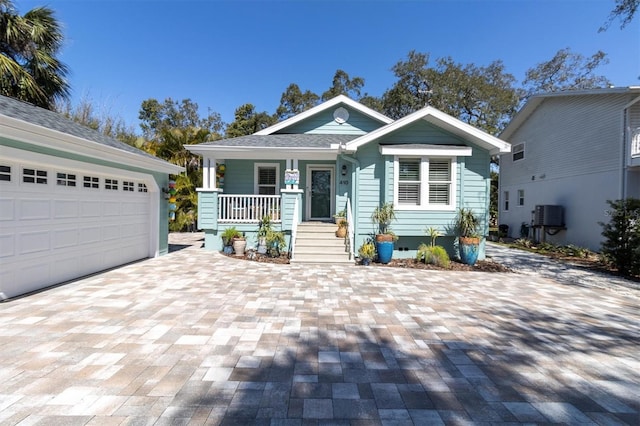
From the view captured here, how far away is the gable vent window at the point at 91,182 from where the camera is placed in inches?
249

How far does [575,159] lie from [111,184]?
1679 centimetres

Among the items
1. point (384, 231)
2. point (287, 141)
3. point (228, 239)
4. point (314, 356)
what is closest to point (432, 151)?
point (384, 231)

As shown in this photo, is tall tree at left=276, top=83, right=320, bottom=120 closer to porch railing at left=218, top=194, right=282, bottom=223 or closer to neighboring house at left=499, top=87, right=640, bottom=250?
neighboring house at left=499, top=87, right=640, bottom=250

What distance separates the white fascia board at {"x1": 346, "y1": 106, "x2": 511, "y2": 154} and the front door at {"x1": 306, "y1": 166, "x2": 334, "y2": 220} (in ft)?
8.94

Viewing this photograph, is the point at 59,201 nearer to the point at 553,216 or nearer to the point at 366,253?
the point at 366,253

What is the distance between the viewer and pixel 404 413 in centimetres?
234

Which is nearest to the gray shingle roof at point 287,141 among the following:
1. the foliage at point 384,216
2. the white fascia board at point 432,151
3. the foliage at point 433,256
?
the white fascia board at point 432,151

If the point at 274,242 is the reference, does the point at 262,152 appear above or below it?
above

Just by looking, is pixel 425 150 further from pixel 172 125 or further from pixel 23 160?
pixel 172 125

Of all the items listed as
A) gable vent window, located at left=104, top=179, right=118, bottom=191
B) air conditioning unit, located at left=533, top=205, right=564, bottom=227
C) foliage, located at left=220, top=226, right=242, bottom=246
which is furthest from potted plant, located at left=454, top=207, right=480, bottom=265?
gable vent window, located at left=104, top=179, right=118, bottom=191

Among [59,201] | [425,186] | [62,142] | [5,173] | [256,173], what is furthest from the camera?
[256,173]

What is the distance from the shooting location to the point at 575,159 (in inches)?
485

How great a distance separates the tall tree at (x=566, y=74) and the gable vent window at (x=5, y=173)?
29907mm

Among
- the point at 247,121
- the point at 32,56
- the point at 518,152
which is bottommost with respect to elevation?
the point at 518,152
